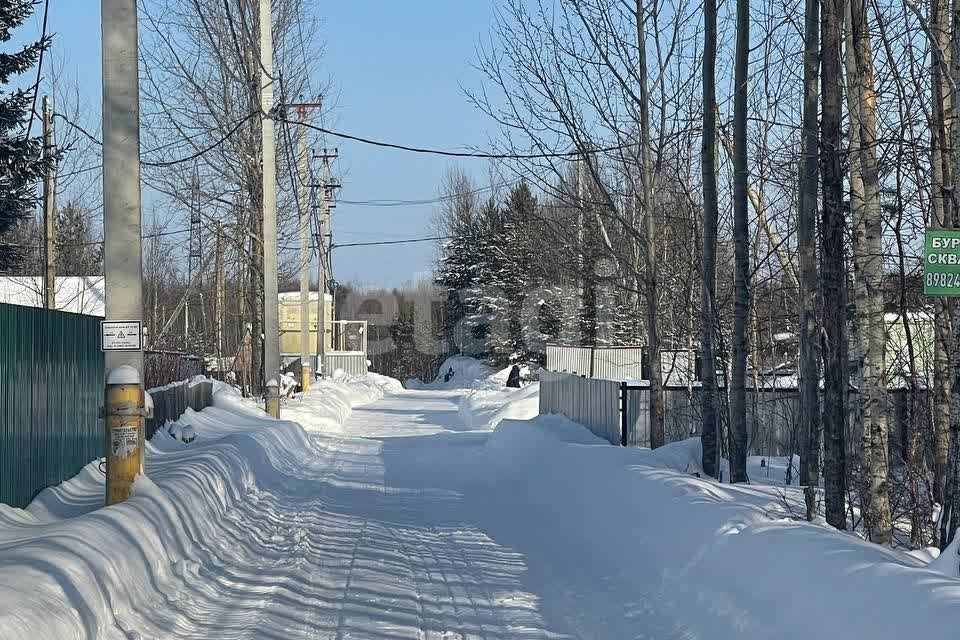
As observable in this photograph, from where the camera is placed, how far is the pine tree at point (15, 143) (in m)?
23.2

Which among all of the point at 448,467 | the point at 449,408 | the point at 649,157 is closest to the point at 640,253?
the point at 649,157

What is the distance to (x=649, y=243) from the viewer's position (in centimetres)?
1694

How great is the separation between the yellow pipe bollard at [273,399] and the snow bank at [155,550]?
8208 mm

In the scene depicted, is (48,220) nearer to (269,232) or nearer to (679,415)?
(269,232)

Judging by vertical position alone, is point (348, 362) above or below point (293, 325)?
below

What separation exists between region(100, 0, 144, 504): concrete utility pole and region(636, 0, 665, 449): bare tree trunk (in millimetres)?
8691

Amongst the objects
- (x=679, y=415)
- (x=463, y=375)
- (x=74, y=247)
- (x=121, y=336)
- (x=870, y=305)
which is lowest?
(x=463, y=375)

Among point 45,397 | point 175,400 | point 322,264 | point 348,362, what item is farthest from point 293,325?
point 45,397

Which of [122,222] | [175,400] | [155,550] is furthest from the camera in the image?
[175,400]

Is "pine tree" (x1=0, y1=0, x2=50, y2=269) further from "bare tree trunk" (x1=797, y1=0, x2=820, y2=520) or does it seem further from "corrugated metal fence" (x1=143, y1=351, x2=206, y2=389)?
"bare tree trunk" (x1=797, y1=0, x2=820, y2=520)

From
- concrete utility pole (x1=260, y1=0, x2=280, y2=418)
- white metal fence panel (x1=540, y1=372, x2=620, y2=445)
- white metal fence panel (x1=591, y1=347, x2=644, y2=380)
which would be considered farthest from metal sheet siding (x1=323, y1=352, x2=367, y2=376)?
concrete utility pole (x1=260, y1=0, x2=280, y2=418)

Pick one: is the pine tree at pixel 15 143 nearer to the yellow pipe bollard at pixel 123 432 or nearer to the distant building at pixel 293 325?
the yellow pipe bollard at pixel 123 432

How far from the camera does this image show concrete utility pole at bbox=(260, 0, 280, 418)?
80.4 feet

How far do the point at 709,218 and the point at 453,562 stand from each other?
6.17 metres
